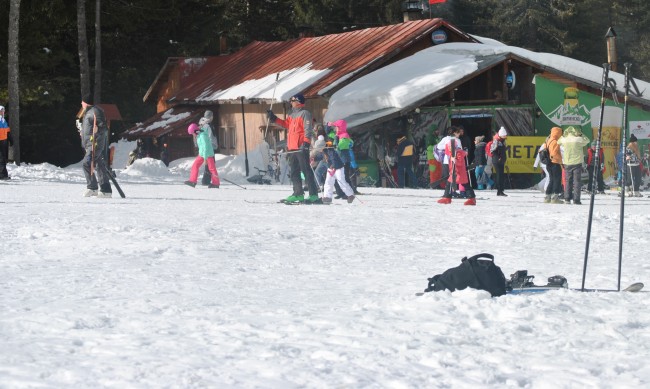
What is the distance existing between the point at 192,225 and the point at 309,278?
4.44 metres

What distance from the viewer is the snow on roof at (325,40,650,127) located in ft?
106

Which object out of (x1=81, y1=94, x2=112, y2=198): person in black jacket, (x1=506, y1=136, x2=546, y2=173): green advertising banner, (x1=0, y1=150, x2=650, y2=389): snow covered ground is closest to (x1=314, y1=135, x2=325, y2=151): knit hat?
(x1=81, y1=94, x2=112, y2=198): person in black jacket

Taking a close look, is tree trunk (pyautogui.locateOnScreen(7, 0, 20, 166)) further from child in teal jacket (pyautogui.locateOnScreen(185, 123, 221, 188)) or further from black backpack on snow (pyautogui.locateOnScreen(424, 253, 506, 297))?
black backpack on snow (pyautogui.locateOnScreen(424, 253, 506, 297))

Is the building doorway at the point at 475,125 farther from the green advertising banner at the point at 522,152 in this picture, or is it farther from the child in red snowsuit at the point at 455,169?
the child in red snowsuit at the point at 455,169

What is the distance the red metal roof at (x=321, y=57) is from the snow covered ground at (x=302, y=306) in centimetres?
2181

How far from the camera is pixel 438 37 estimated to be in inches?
1569

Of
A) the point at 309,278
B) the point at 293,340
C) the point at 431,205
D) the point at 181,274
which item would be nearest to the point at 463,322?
the point at 293,340

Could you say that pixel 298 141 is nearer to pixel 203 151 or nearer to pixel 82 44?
pixel 203 151

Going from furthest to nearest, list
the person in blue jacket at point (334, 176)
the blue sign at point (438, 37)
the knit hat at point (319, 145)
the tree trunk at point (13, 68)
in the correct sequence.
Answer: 1. the blue sign at point (438, 37)
2. the tree trunk at point (13, 68)
3. the knit hat at point (319, 145)
4. the person in blue jacket at point (334, 176)

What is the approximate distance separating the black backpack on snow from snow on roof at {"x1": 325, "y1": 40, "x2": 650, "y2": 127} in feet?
77.1

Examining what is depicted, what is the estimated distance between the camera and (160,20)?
48469 mm

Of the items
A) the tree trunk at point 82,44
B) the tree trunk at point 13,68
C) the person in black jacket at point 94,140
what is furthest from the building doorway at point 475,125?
the person in black jacket at point 94,140

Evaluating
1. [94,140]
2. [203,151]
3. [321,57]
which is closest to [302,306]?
[94,140]

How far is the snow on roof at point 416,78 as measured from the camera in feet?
106
